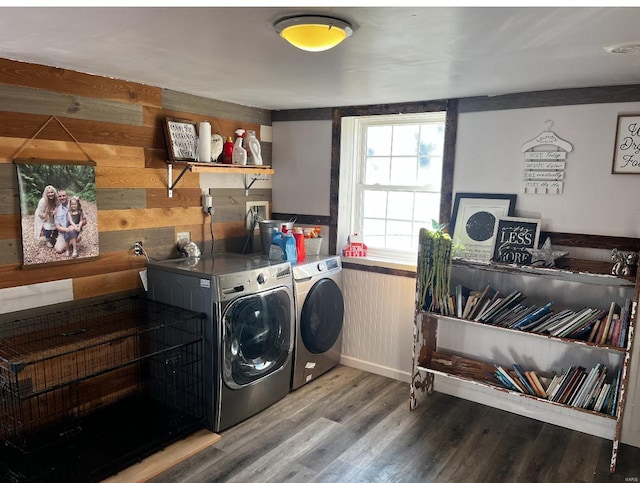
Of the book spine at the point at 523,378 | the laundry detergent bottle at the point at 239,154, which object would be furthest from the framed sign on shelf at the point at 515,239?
the laundry detergent bottle at the point at 239,154

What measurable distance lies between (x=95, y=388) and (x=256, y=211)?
1788mm

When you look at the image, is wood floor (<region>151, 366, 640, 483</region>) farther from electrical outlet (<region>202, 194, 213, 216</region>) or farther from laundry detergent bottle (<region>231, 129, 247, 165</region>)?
laundry detergent bottle (<region>231, 129, 247, 165</region>)

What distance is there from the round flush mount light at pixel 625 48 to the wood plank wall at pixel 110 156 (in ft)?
8.09

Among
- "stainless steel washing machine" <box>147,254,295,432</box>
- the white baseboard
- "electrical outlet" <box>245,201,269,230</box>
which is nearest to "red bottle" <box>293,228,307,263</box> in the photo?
"stainless steel washing machine" <box>147,254,295,432</box>

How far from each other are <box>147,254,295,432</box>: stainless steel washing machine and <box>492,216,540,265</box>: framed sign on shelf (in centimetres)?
136

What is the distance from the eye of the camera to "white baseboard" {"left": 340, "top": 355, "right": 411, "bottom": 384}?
3576mm

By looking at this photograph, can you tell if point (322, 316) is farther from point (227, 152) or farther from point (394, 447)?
point (227, 152)

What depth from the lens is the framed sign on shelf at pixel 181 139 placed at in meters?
3.03

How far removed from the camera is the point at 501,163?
3023mm

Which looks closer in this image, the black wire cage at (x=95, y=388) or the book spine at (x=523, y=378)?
the black wire cage at (x=95, y=388)

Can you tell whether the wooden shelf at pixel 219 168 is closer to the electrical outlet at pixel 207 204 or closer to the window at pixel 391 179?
the electrical outlet at pixel 207 204

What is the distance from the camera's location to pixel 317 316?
11.3ft

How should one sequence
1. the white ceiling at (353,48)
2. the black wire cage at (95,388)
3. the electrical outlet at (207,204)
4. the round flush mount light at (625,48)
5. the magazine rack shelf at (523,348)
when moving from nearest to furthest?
1. the white ceiling at (353,48)
2. the round flush mount light at (625,48)
3. the black wire cage at (95,388)
4. the magazine rack shelf at (523,348)
5. the electrical outlet at (207,204)

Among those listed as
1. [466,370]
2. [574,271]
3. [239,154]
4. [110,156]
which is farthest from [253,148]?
[574,271]
